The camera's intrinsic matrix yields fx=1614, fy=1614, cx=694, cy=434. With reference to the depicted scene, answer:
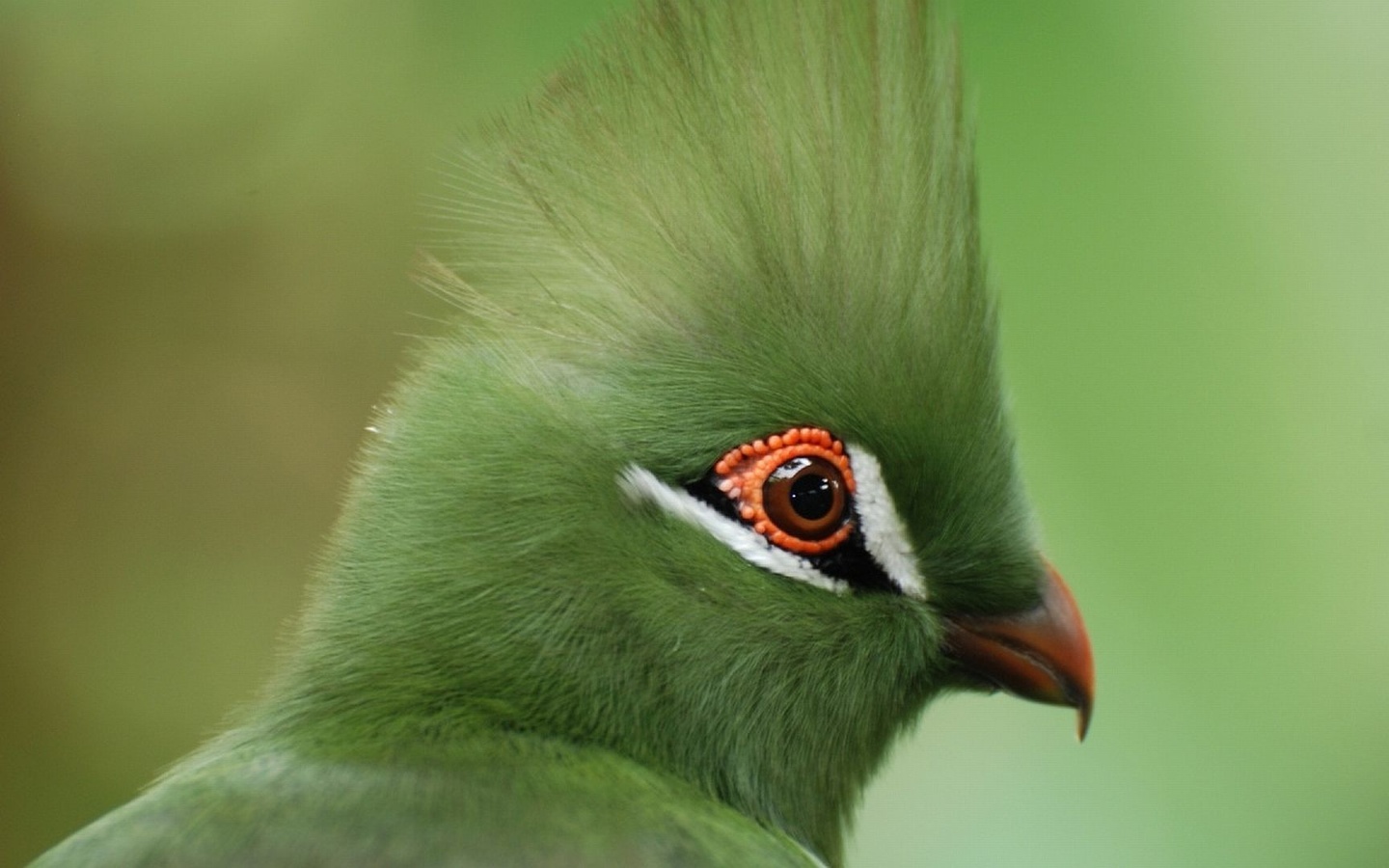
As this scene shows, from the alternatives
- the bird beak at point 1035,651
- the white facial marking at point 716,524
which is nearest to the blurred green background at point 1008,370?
the white facial marking at point 716,524

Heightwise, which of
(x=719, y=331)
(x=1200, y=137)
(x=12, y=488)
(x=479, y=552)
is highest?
(x=1200, y=137)

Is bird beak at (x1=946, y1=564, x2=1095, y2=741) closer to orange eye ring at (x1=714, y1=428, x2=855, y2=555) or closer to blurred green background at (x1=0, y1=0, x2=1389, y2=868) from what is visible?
orange eye ring at (x1=714, y1=428, x2=855, y2=555)

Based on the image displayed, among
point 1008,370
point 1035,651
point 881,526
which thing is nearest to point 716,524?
point 881,526

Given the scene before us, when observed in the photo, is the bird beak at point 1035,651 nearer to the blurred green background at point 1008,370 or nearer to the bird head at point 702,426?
the bird head at point 702,426

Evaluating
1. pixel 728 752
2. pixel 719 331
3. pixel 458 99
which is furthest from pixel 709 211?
pixel 458 99

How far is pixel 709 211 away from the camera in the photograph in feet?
5.62

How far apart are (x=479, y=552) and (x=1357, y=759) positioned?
182 cm

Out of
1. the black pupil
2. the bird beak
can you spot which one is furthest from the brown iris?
the bird beak

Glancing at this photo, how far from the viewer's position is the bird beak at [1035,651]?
5.99 feet

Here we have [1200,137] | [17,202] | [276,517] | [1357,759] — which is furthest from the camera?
[276,517]

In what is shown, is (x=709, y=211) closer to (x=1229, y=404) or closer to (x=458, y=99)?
(x=1229, y=404)

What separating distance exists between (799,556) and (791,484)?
0.08 m

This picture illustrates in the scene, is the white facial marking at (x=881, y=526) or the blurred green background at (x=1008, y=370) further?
the blurred green background at (x=1008, y=370)

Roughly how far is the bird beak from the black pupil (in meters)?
0.23
